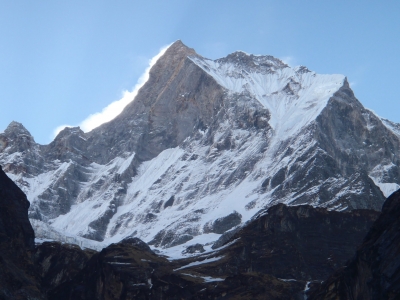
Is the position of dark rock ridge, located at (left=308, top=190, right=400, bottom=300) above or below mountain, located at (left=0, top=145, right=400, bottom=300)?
below

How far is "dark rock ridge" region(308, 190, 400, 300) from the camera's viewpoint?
74062 mm

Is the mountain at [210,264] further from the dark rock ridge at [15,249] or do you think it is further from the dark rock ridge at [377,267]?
the dark rock ridge at [377,267]

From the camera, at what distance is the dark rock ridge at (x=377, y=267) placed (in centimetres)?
7406

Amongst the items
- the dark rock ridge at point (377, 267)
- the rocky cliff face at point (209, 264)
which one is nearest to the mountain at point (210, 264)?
the rocky cliff face at point (209, 264)

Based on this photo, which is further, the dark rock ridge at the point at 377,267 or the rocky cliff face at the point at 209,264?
the rocky cliff face at the point at 209,264

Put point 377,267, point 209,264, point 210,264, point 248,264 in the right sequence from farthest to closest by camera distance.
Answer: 1. point 248,264
2. point 209,264
3. point 210,264
4. point 377,267

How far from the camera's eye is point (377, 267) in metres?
77.8

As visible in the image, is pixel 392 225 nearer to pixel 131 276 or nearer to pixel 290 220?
pixel 131 276

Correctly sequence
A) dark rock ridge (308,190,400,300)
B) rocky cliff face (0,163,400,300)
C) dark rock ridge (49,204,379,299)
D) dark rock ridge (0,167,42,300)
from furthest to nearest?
1. dark rock ridge (49,204,379,299)
2. rocky cliff face (0,163,400,300)
3. dark rock ridge (0,167,42,300)
4. dark rock ridge (308,190,400,300)

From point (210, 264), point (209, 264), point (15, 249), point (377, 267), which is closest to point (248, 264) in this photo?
point (210, 264)

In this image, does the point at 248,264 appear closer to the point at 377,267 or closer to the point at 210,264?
the point at 210,264

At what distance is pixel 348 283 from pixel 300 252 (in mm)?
66145

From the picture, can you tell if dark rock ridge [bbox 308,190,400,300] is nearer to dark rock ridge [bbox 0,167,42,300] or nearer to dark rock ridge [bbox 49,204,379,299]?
dark rock ridge [bbox 49,204,379,299]

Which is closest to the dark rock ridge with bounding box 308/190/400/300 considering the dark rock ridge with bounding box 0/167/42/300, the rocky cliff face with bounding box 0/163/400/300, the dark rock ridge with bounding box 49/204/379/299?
the rocky cliff face with bounding box 0/163/400/300
